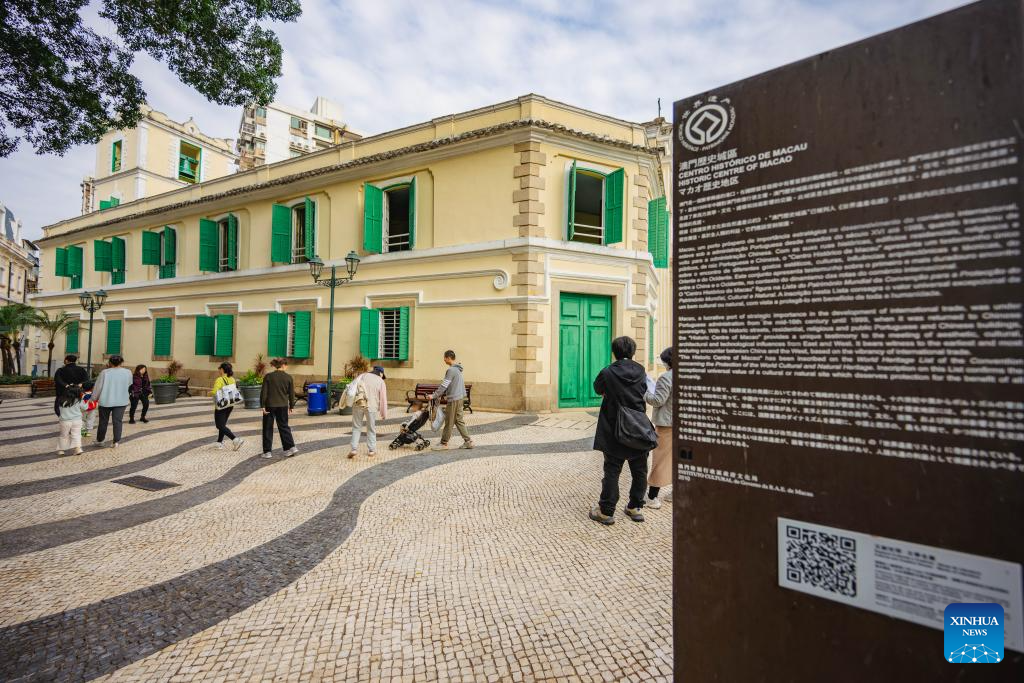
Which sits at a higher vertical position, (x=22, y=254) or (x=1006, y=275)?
(x=22, y=254)

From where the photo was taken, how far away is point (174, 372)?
17.0m

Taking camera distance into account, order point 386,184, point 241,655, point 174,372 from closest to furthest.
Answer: point 241,655 < point 386,184 < point 174,372

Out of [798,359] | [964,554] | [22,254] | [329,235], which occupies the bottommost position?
[964,554]

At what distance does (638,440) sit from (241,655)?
3276 millimetres

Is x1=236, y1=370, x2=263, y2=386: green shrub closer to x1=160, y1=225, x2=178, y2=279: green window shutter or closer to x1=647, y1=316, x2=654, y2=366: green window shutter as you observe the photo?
x1=160, y1=225, x2=178, y2=279: green window shutter

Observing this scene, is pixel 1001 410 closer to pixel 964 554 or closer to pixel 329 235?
pixel 964 554

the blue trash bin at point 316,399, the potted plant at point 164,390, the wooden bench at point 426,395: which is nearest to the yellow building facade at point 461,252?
the wooden bench at point 426,395

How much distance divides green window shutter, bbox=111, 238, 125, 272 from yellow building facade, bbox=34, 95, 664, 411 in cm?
669

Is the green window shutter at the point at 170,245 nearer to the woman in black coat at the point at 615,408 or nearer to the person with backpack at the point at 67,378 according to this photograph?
the person with backpack at the point at 67,378

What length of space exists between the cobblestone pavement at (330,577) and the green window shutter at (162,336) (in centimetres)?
1449

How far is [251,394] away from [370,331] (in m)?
3.81

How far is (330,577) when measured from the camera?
3.30 metres

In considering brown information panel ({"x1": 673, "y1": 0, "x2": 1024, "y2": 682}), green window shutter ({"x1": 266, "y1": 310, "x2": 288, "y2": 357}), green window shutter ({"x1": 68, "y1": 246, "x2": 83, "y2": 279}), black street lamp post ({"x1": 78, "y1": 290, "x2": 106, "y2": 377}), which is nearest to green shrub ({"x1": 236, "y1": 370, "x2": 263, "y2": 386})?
green window shutter ({"x1": 266, "y1": 310, "x2": 288, "y2": 357})

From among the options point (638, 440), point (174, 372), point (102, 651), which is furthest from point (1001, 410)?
point (174, 372)
